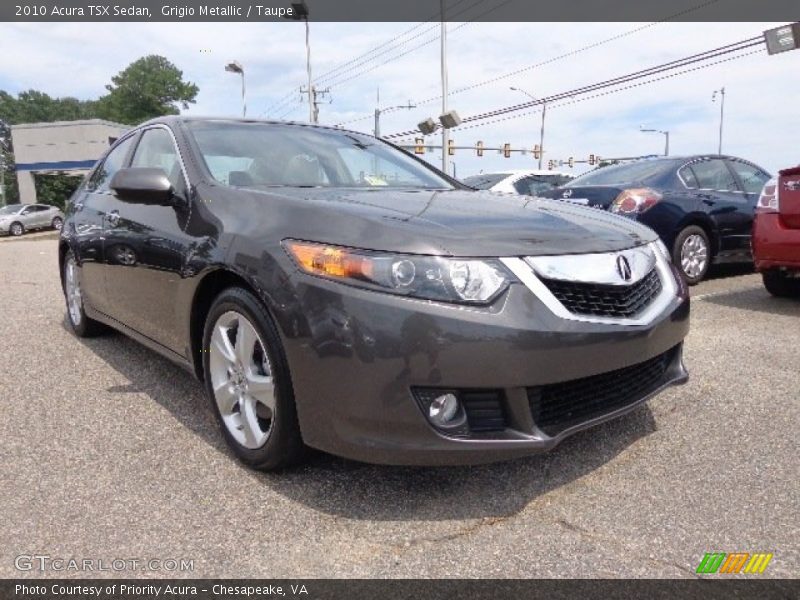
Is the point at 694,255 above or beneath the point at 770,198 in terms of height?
beneath

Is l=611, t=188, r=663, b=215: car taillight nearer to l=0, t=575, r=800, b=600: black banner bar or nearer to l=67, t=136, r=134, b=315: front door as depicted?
l=67, t=136, r=134, b=315: front door

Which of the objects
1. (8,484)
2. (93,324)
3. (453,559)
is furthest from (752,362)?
(93,324)

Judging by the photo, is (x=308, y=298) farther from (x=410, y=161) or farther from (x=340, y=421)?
(x=410, y=161)

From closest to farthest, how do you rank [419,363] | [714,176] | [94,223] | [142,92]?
[419,363] < [94,223] < [714,176] < [142,92]

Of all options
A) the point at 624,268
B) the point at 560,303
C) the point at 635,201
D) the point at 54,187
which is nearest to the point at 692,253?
the point at 635,201

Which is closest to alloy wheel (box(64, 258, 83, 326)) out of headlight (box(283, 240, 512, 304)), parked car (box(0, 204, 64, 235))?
headlight (box(283, 240, 512, 304))

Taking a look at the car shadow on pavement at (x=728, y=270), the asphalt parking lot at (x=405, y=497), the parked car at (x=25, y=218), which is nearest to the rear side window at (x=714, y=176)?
the car shadow on pavement at (x=728, y=270)

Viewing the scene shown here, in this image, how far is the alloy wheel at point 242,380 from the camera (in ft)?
7.84

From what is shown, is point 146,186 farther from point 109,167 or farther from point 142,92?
point 142,92

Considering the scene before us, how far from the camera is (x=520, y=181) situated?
983 cm

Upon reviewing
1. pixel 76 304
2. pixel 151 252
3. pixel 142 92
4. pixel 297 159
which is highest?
pixel 142 92

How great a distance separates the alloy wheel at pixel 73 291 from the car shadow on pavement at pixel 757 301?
5.11 m

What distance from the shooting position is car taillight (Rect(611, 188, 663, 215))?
19.9ft

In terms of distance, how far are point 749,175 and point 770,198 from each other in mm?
2484
